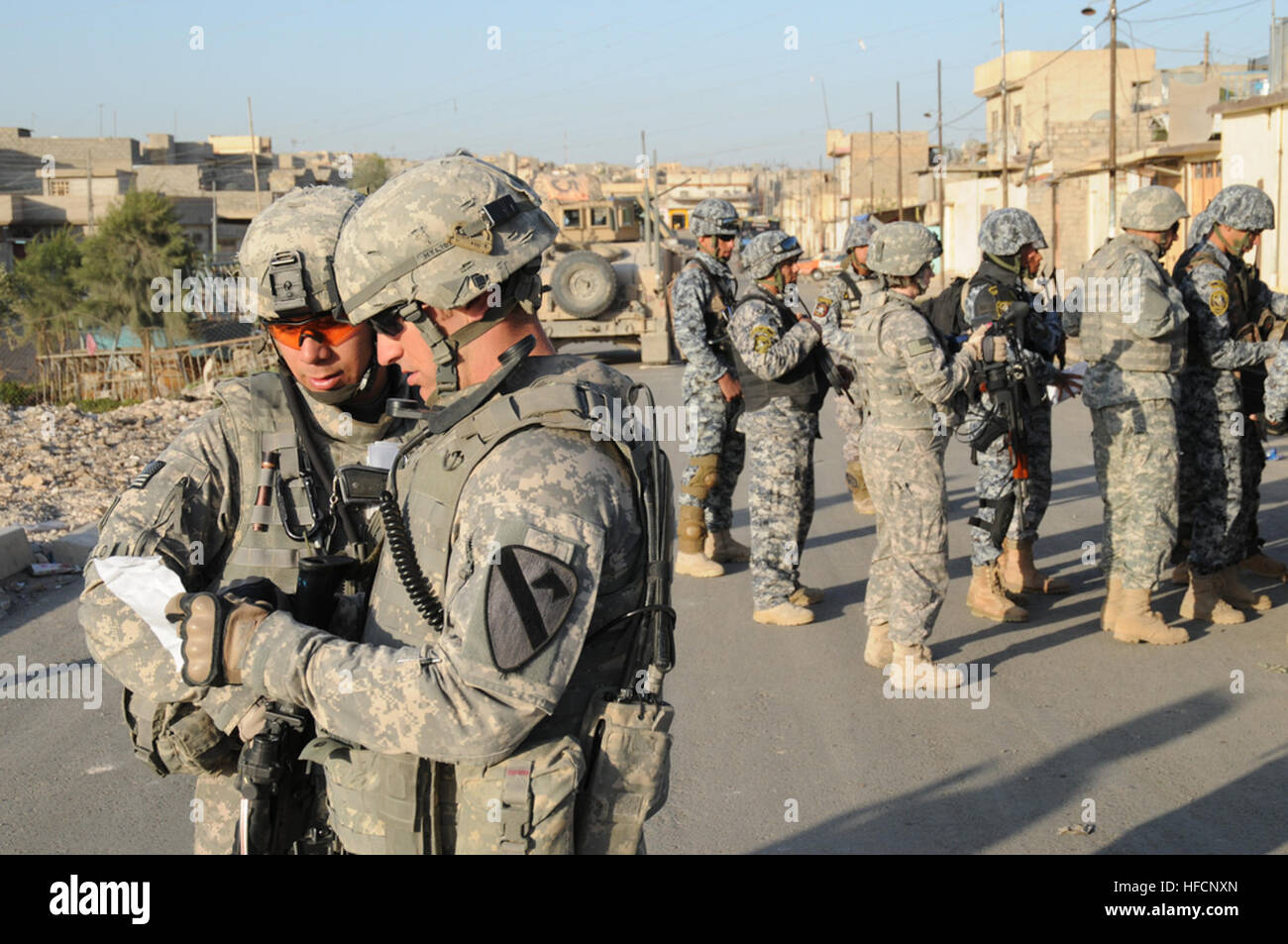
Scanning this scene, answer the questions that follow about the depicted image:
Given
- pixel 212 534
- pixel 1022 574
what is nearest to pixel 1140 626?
pixel 1022 574

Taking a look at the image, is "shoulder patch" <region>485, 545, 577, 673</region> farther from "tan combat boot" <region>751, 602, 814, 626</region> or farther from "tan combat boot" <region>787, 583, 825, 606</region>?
"tan combat boot" <region>787, 583, 825, 606</region>

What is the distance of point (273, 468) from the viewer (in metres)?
2.75

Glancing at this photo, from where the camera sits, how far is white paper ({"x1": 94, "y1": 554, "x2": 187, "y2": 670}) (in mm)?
1980

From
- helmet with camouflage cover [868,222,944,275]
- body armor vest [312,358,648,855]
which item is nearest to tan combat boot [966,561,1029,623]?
helmet with camouflage cover [868,222,944,275]

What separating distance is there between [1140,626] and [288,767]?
15.7 ft

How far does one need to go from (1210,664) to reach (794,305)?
2.94 m

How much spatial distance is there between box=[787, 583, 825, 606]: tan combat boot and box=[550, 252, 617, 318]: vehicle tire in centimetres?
1343

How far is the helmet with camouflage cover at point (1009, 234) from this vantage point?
6.51 metres

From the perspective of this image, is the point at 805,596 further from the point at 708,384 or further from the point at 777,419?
the point at 708,384

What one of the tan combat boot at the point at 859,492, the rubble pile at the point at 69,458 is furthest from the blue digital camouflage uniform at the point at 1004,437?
the rubble pile at the point at 69,458

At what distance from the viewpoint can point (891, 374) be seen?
5395 mm

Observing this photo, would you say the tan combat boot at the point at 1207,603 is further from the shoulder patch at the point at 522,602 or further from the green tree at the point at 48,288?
the green tree at the point at 48,288
